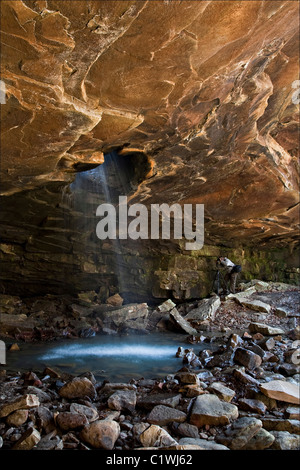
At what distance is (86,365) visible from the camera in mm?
6250

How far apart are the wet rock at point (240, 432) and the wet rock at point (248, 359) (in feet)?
6.16

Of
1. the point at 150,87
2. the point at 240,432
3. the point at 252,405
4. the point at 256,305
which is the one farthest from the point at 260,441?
the point at 256,305

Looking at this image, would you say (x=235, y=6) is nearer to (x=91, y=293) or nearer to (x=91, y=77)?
(x=91, y=77)

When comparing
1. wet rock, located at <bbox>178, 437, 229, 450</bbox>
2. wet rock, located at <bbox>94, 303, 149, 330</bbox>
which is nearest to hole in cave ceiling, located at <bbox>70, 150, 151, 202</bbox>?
wet rock, located at <bbox>178, 437, 229, 450</bbox>

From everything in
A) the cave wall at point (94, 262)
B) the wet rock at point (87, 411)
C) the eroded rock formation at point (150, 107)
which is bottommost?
the wet rock at point (87, 411)

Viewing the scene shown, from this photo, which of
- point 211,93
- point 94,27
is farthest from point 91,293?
point 94,27

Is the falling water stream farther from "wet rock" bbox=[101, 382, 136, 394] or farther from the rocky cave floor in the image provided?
"wet rock" bbox=[101, 382, 136, 394]

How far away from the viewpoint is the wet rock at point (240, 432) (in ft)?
9.42

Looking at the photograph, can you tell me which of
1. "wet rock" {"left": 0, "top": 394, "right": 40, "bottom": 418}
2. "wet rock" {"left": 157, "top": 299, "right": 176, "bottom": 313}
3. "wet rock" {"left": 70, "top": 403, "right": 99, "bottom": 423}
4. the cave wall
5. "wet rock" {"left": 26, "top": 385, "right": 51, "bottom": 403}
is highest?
the cave wall

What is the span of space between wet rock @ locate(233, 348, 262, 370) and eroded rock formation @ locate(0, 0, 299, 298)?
371cm

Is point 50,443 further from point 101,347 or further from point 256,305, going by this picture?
point 256,305

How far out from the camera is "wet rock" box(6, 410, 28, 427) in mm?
3170

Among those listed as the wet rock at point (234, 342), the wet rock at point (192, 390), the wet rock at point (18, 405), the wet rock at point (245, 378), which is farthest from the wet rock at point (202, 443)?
the wet rock at point (234, 342)

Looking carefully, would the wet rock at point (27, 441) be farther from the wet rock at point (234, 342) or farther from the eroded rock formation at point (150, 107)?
the wet rock at point (234, 342)
